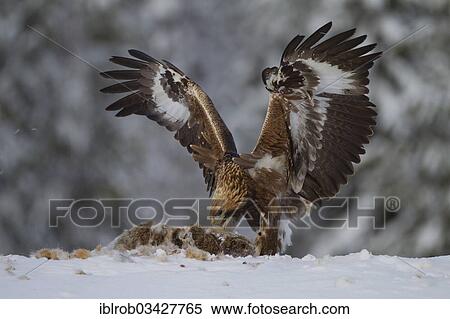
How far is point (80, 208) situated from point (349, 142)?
238 centimetres

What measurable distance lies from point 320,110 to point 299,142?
0.18 m

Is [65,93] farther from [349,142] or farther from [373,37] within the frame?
[349,142]

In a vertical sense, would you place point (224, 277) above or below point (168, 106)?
below

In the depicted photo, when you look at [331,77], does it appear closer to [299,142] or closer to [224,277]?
[299,142]

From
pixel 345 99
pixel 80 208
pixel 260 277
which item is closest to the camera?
pixel 260 277

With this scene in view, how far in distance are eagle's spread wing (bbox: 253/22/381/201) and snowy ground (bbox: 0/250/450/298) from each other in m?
0.56

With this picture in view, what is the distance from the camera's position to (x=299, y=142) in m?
3.70

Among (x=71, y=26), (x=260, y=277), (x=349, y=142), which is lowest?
(x=260, y=277)

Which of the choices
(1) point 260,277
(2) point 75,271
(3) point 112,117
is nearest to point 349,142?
(1) point 260,277

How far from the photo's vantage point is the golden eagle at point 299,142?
358 centimetres

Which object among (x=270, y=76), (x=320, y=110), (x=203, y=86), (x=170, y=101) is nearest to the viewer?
(x=270, y=76)

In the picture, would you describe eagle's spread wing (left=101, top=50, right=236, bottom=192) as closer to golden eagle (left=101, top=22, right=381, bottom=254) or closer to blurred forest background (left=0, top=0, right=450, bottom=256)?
golden eagle (left=101, top=22, right=381, bottom=254)

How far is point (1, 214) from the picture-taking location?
563 centimetres

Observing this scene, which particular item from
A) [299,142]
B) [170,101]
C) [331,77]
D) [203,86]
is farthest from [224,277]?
[203,86]
